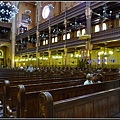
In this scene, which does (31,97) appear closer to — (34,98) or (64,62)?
(34,98)

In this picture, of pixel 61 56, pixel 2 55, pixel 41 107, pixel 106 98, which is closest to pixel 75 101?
pixel 41 107

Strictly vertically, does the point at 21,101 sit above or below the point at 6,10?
below

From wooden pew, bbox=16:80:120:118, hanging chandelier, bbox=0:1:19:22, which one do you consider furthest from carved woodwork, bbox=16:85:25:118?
hanging chandelier, bbox=0:1:19:22

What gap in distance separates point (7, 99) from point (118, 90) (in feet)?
9.32

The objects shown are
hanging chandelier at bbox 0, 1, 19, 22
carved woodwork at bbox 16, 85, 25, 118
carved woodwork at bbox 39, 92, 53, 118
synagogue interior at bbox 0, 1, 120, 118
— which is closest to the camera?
carved woodwork at bbox 39, 92, 53, 118

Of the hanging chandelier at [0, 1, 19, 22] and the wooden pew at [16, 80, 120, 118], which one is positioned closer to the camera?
the wooden pew at [16, 80, 120, 118]

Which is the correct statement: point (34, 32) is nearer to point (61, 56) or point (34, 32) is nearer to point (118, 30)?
point (61, 56)

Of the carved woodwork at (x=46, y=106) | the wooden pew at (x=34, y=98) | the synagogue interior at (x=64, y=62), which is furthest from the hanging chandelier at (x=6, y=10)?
the carved woodwork at (x=46, y=106)

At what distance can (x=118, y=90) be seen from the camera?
3.73m

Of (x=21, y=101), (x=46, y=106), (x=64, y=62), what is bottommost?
(x=21, y=101)

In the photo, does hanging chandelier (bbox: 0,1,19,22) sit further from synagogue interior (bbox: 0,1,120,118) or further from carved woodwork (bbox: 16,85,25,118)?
carved woodwork (bbox: 16,85,25,118)

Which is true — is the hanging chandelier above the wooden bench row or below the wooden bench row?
above

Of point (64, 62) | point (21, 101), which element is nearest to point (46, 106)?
point (21, 101)

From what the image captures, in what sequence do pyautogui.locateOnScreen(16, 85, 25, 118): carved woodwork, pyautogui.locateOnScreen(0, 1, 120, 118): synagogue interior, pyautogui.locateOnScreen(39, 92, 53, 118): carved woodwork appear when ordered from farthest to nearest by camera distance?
pyautogui.locateOnScreen(16, 85, 25, 118): carved woodwork, pyautogui.locateOnScreen(0, 1, 120, 118): synagogue interior, pyautogui.locateOnScreen(39, 92, 53, 118): carved woodwork
